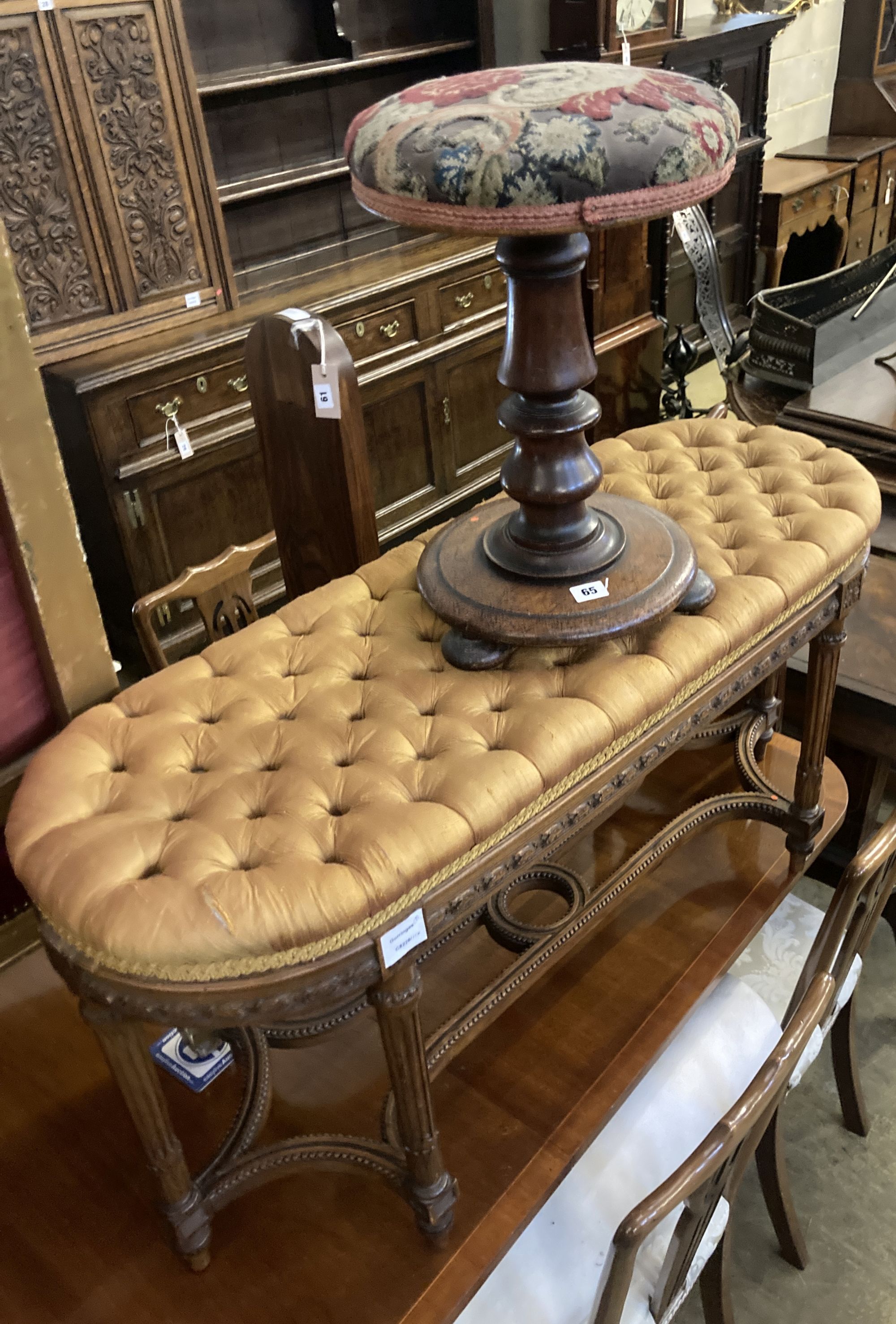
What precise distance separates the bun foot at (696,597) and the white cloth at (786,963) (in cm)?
59

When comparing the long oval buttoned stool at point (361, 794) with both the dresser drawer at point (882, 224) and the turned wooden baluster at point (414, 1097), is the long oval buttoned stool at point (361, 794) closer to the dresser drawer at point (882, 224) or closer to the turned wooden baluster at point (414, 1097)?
the turned wooden baluster at point (414, 1097)

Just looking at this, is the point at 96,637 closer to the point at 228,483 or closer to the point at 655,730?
the point at 655,730

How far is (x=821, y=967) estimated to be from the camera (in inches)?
42.7

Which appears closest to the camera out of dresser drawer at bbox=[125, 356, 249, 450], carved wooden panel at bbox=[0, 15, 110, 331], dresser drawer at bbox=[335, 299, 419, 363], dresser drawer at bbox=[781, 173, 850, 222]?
carved wooden panel at bbox=[0, 15, 110, 331]

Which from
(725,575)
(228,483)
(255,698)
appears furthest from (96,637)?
(228,483)

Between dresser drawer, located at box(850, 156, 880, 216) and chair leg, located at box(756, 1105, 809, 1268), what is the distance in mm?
4565

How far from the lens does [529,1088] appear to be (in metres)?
1.21

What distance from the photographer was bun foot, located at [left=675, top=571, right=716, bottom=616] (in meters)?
1.04

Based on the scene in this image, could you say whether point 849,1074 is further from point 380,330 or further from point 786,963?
point 380,330

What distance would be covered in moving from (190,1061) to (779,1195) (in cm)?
84

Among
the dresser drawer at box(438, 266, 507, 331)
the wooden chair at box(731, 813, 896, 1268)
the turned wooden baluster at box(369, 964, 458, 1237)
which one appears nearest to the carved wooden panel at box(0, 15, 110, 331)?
the dresser drawer at box(438, 266, 507, 331)

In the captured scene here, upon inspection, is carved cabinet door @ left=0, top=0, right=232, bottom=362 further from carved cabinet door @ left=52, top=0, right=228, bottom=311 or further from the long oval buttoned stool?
the long oval buttoned stool

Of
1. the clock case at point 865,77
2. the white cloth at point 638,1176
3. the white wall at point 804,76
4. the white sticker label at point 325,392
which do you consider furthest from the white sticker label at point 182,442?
the clock case at point 865,77

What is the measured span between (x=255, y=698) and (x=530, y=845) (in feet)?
1.04
